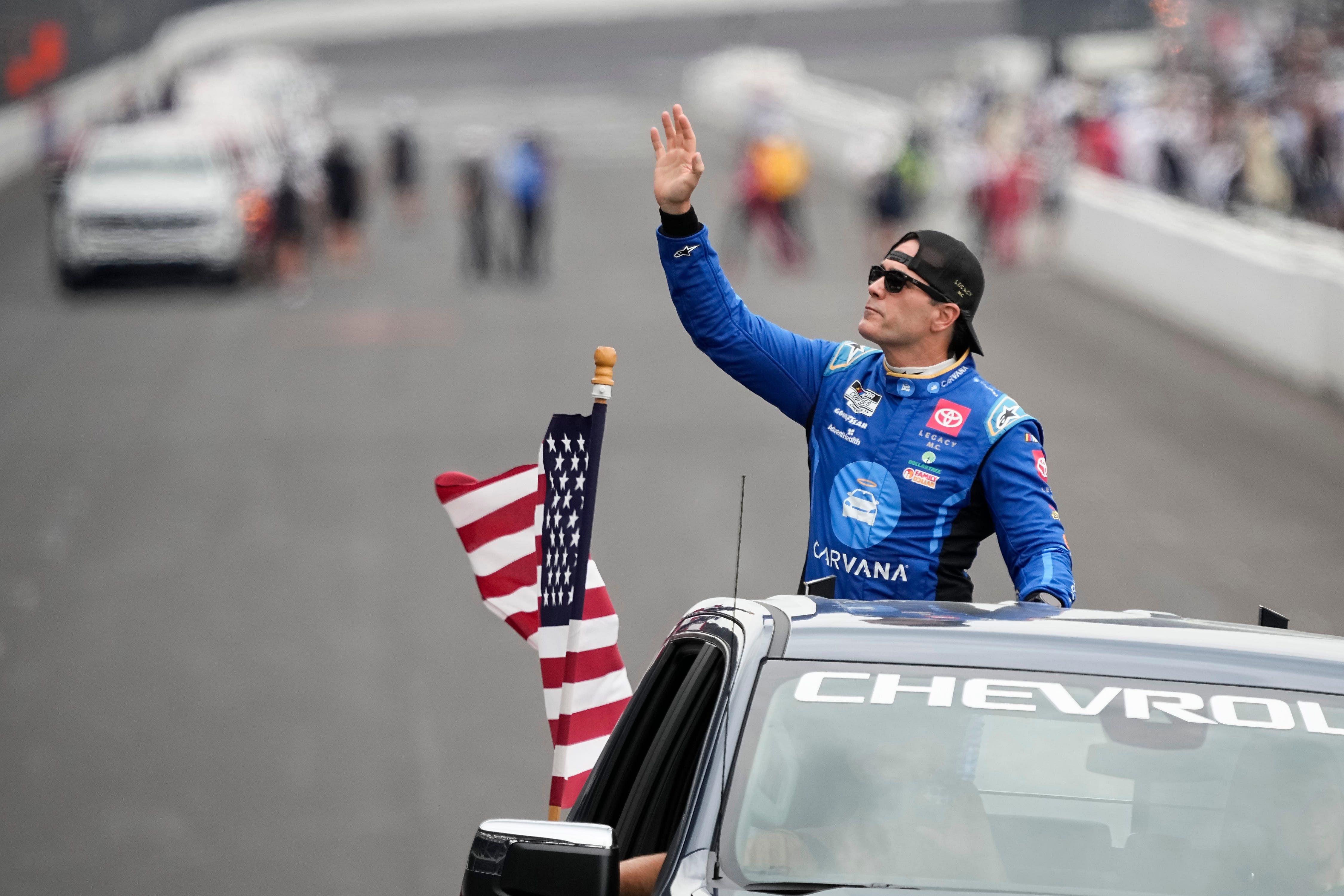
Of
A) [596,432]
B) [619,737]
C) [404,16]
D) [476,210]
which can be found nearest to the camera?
[619,737]

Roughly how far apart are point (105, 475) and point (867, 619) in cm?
1375

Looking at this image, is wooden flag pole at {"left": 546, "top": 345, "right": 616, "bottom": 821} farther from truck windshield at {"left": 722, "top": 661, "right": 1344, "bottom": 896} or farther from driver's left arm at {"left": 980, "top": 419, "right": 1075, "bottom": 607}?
truck windshield at {"left": 722, "top": 661, "right": 1344, "bottom": 896}

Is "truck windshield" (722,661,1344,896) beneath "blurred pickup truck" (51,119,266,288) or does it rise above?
above

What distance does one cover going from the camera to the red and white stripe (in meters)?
5.76

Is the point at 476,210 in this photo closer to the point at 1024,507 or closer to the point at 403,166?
the point at 403,166

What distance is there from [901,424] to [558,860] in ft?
6.71

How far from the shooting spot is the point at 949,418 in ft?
17.1

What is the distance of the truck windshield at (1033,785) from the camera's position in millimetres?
3568

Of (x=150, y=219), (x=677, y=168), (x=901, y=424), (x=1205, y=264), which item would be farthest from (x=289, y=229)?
(x=901, y=424)

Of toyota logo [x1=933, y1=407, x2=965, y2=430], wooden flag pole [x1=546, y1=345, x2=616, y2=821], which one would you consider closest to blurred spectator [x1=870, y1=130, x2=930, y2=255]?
wooden flag pole [x1=546, y1=345, x2=616, y2=821]

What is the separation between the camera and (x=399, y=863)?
8789 millimetres

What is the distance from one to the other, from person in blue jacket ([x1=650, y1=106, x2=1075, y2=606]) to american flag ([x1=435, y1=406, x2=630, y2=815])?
550 mm

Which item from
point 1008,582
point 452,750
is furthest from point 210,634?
point 1008,582

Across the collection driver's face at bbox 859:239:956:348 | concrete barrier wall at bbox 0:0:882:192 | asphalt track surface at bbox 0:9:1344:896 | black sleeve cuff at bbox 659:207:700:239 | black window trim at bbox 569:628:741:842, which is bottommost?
asphalt track surface at bbox 0:9:1344:896
